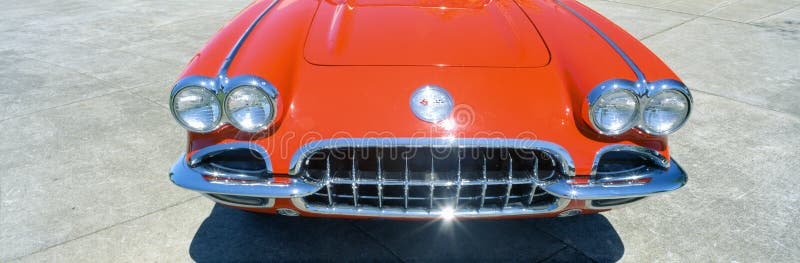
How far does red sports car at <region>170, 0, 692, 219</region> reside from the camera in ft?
5.88

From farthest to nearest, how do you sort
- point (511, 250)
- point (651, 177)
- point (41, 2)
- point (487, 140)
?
point (41, 2)
point (511, 250)
point (651, 177)
point (487, 140)

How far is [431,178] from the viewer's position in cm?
181

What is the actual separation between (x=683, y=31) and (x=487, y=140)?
4805mm

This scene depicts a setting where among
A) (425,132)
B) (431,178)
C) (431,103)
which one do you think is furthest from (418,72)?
(431,178)

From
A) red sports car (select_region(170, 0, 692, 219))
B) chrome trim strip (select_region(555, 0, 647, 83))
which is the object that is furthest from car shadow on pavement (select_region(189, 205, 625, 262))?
chrome trim strip (select_region(555, 0, 647, 83))

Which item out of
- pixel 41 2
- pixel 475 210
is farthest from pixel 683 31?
pixel 41 2

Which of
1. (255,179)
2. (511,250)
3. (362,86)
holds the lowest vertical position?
(511,250)

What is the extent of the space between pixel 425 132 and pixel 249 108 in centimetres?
59

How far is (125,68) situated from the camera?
454cm

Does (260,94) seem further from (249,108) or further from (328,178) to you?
(328,178)

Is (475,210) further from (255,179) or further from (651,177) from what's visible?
(255,179)

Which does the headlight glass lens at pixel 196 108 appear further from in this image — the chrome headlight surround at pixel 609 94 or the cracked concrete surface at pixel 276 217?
the chrome headlight surround at pixel 609 94

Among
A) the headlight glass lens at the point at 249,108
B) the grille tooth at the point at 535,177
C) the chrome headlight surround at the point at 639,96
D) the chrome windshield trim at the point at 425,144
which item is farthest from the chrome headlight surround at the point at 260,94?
the chrome headlight surround at the point at 639,96

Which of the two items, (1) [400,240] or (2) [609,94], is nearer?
(2) [609,94]
